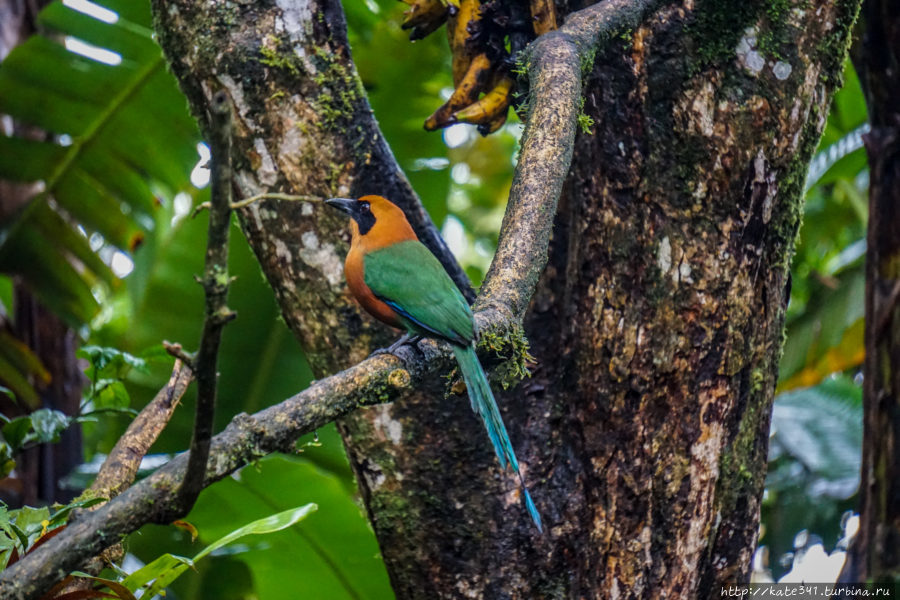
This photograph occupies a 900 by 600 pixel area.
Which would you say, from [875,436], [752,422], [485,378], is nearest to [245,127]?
[485,378]

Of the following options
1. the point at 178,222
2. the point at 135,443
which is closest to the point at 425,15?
the point at 135,443

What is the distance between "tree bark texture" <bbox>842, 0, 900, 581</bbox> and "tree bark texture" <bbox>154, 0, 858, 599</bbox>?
69 centimetres

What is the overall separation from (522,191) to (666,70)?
686 millimetres

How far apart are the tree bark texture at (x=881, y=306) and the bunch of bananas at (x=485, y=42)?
4.83 feet

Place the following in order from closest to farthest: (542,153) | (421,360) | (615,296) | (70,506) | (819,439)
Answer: (70,506)
(421,360)
(542,153)
(615,296)
(819,439)

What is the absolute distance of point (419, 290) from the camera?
2.72m

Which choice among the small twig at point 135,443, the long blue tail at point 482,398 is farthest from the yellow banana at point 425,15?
the small twig at point 135,443

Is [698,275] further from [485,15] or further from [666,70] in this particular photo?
[485,15]

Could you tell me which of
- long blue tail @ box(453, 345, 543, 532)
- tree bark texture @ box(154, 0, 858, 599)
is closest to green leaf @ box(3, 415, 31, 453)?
tree bark texture @ box(154, 0, 858, 599)

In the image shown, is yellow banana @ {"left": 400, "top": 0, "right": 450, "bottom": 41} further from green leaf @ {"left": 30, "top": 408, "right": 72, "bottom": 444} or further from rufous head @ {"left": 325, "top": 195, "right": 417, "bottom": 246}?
green leaf @ {"left": 30, "top": 408, "right": 72, "bottom": 444}

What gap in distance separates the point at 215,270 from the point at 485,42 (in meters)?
2.07

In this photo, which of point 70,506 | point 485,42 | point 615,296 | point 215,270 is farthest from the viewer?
point 485,42

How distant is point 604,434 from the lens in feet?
8.55

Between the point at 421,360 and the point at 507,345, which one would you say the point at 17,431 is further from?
the point at 507,345
